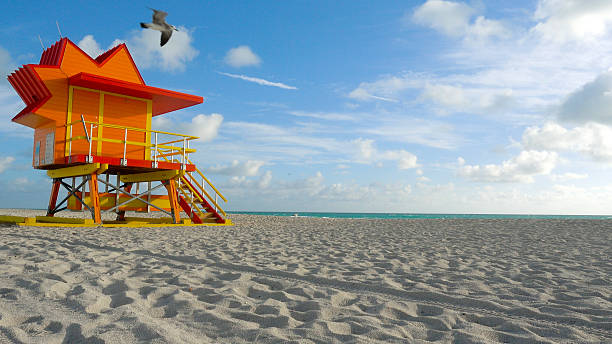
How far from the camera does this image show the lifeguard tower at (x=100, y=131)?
12.7 metres

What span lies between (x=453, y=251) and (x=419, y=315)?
4.74 meters

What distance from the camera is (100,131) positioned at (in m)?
13.2

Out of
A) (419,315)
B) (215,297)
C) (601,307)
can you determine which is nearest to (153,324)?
(215,297)

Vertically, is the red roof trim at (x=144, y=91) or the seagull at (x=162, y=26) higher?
the seagull at (x=162, y=26)

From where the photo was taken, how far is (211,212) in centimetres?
1538

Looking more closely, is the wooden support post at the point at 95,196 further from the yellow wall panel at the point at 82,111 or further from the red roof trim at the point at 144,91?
the red roof trim at the point at 144,91

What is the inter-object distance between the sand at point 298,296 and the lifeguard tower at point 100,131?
6.15 m

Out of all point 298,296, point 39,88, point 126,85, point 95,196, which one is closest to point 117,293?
point 298,296

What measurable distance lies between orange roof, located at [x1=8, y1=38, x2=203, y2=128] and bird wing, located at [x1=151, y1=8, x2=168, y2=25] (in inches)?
127

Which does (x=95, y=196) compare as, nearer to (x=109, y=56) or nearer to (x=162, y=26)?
(x=109, y=56)

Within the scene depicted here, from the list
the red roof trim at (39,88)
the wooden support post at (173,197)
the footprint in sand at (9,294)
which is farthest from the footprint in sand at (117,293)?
the red roof trim at (39,88)

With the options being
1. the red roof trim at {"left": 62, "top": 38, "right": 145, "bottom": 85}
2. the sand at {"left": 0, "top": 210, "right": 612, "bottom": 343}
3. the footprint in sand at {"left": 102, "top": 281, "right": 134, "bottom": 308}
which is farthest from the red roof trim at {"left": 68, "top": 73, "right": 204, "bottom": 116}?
the footprint in sand at {"left": 102, "top": 281, "right": 134, "bottom": 308}

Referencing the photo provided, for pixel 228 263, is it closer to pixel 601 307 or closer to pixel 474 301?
pixel 474 301

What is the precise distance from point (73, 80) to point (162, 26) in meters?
4.06
